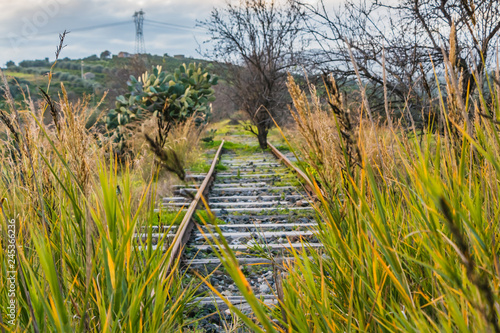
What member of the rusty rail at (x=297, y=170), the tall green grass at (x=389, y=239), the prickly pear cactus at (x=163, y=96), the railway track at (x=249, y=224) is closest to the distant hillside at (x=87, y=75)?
the prickly pear cactus at (x=163, y=96)

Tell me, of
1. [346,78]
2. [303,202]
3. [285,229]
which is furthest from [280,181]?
[285,229]

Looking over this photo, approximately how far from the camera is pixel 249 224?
4.76m

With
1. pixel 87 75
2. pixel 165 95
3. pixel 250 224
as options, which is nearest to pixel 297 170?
pixel 250 224

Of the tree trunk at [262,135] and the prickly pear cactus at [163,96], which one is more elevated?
the prickly pear cactus at [163,96]

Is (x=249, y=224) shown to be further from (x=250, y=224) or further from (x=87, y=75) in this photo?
(x=87, y=75)

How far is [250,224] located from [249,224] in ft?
0.04

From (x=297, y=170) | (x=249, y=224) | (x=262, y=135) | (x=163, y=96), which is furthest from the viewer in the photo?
(x=262, y=135)

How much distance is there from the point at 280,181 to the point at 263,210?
183 cm

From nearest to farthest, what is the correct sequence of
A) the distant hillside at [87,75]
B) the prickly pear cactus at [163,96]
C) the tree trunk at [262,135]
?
the prickly pear cactus at [163,96], the tree trunk at [262,135], the distant hillside at [87,75]

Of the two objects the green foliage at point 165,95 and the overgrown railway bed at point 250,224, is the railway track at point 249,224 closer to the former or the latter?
the overgrown railway bed at point 250,224

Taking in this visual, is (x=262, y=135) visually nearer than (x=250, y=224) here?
No

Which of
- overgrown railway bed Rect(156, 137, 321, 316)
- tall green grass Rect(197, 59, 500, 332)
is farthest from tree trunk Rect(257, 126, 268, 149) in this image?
tall green grass Rect(197, 59, 500, 332)

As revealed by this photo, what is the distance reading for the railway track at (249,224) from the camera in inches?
119

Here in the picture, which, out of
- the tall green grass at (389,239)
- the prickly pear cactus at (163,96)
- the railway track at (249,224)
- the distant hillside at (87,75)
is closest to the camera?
the tall green grass at (389,239)
